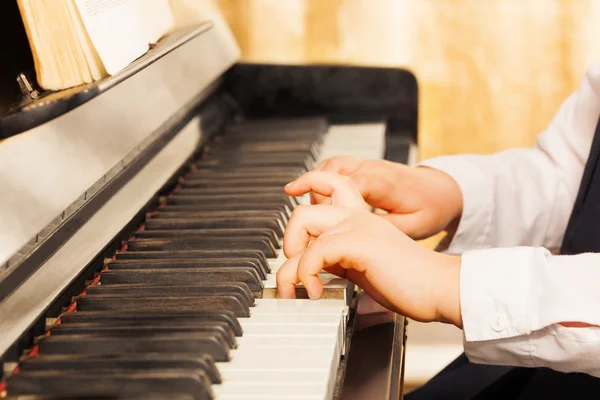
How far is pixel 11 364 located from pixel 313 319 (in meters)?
0.28

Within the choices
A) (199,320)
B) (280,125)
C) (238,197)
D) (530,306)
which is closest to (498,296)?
(530,306)

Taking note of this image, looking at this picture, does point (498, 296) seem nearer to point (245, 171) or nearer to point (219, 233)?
point (219, 233)

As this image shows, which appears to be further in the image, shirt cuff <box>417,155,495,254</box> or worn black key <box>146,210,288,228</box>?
shirt cuff <box>417,155,495,254</box>

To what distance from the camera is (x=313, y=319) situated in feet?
2.63

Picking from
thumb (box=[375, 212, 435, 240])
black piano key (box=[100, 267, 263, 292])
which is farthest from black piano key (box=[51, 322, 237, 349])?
thumb (box=[375, 212, 435, 240])

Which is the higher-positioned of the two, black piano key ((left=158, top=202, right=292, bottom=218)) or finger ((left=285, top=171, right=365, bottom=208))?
finger ((left=285, top=171, right=365, bottom=208))

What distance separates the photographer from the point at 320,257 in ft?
2.71

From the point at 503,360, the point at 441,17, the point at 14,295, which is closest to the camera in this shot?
the point at 14,295

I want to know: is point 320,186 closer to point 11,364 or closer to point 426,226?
point 426,226

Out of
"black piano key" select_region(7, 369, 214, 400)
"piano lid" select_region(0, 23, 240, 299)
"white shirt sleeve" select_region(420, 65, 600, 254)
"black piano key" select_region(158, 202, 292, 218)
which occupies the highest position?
"piano lid" select_region(0, 23, 240, 299)

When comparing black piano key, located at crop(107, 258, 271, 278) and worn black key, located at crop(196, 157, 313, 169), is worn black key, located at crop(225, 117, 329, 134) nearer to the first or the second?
worn black key, located at crop(196, 157, 313, 169)

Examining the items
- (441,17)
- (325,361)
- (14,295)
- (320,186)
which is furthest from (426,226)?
(441,17)

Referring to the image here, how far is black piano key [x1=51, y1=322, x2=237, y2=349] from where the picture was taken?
729 mm

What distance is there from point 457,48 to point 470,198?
1.01 metres
